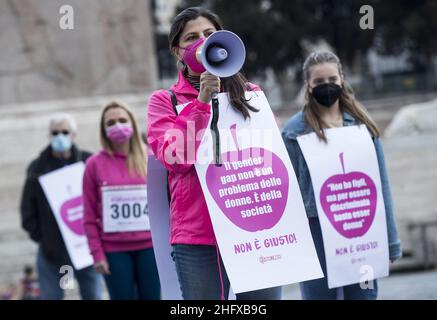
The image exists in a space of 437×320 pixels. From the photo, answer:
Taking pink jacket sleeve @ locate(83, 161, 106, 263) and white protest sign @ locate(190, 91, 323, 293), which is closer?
white protest sign @ locate(190, 91, 323, 293)

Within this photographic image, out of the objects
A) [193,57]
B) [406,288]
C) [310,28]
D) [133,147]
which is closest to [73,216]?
[133,147]

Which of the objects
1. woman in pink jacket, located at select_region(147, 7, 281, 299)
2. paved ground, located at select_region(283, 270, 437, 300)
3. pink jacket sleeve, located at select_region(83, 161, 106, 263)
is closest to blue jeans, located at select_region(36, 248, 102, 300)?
pink jacket sleeve, located at select_region(83, 161, 106, 263)

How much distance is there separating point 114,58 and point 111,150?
9330 mm

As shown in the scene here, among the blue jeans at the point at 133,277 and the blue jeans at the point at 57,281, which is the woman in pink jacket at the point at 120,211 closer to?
the blue jeans at the point at 133,277

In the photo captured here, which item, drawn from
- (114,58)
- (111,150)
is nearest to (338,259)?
(111,150)

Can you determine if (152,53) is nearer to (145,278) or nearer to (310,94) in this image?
(145,278)

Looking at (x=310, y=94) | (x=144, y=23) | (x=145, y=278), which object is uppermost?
(x=144, y=23)

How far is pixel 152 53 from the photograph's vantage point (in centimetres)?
1720

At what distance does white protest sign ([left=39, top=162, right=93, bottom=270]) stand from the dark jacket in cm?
6

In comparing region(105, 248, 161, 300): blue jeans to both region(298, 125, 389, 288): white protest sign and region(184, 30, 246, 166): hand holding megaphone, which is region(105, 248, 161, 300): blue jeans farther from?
region(184, 30, 246, 166): hand holding megaphone

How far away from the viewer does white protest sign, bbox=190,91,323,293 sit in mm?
4746

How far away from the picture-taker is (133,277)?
740 centimetres

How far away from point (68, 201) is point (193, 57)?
4.26 meters

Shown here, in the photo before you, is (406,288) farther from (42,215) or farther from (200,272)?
(200,272)
